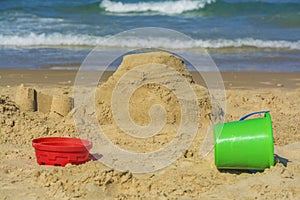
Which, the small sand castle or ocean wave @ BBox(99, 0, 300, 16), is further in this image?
ocean wave @ BBox(99, 0, 300, 16)

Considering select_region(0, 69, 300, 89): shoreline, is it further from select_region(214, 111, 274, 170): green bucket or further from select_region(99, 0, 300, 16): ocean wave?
select_region(99, 0, 300, 16): ocean wave

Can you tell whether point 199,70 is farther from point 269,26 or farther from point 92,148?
point 269,26

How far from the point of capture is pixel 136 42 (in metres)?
13.4

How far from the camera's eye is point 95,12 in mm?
19281

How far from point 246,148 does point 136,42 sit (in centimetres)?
897

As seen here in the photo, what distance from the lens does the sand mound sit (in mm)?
5973

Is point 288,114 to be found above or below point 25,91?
below

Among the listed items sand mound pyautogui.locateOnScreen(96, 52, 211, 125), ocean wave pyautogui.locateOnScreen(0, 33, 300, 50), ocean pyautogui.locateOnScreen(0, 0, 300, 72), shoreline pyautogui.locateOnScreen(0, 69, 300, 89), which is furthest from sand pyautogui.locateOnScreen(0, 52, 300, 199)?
ocean wave pyautogui.locateOnScreen(0, 33, 300, 50)

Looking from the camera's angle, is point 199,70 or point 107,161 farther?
point 199,70

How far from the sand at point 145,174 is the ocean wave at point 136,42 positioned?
5630 mm

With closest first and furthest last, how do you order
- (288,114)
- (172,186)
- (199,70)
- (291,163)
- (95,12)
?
(172,186) < (291,163) < (288,114) < (199,70) < (95,12)

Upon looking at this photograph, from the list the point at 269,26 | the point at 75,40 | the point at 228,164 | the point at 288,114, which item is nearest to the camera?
the point at 228,164

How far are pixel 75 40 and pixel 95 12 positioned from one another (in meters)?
5.65

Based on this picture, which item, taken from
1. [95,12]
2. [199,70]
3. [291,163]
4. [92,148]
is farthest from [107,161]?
[95,12]
